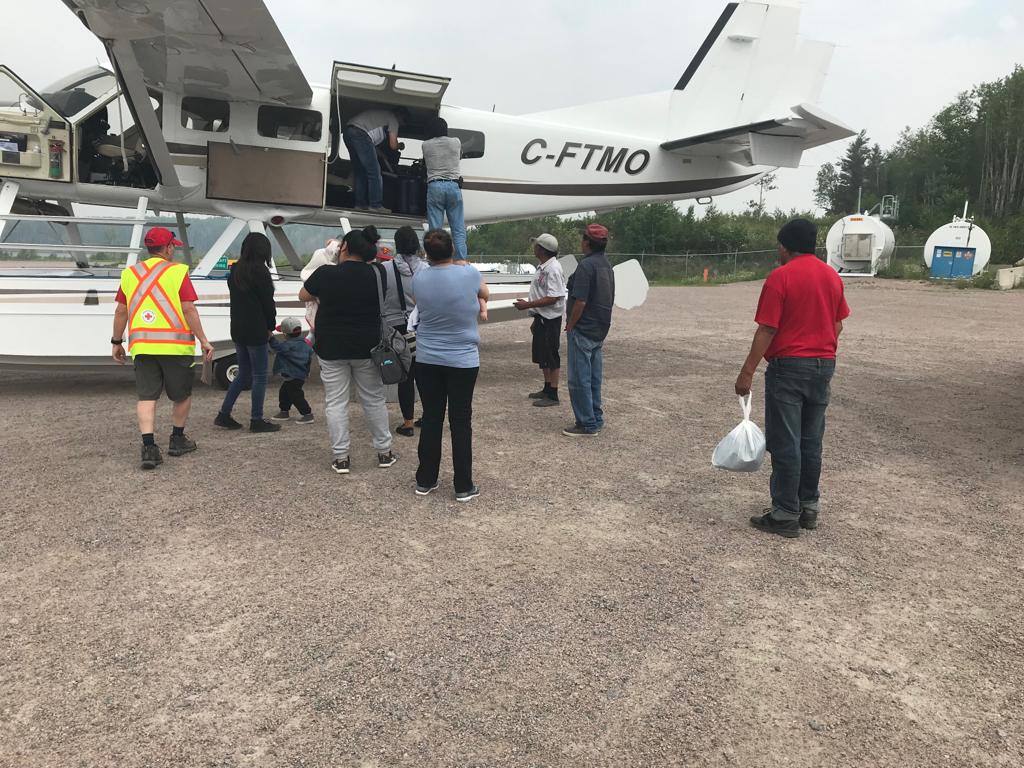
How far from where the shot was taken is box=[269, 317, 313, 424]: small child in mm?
5895

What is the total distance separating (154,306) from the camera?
4613mm

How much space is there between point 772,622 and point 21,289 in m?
7.36

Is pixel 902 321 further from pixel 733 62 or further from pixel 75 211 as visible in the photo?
pixel 75 211

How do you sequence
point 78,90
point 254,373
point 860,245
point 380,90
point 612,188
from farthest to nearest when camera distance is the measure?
point 860,245 < point 612,188 < point 380,90 < point 78,90 < point 254,373

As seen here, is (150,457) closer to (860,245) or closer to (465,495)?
(465,495)

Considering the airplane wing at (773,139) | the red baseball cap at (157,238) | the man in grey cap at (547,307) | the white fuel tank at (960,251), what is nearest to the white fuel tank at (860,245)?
the white fuel tank at (960,251)

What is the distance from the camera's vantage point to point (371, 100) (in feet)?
25.8

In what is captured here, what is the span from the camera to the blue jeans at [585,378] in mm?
5633

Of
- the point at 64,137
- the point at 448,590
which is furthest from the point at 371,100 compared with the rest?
the point at 448,590

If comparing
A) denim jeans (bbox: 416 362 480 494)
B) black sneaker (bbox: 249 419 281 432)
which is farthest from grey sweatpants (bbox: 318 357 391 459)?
black sneaker (bbox: 249 419 281 432)

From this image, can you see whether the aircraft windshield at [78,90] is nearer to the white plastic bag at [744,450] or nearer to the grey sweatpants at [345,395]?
the grey sweatpants at [345,395]

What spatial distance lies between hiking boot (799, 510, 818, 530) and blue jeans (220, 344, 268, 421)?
4.16 metres

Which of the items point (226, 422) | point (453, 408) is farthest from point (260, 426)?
point (453, 408)

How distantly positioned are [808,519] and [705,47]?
903 cm
